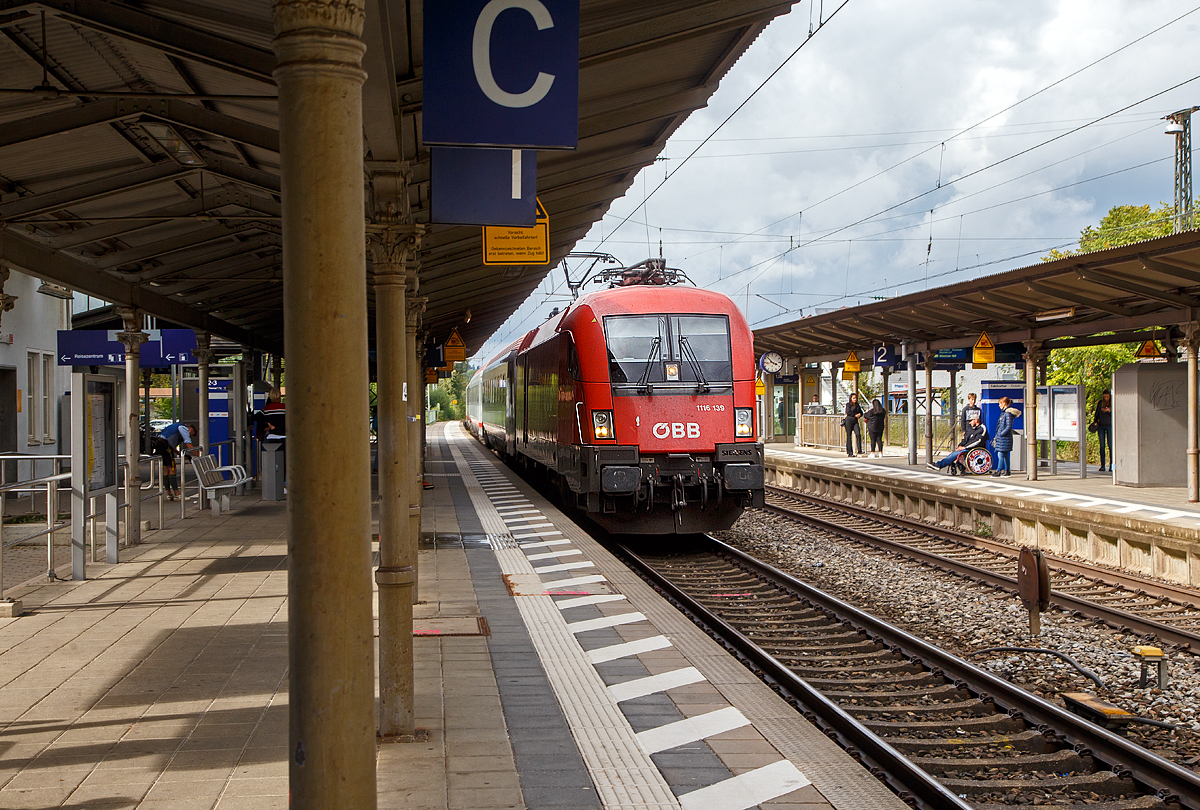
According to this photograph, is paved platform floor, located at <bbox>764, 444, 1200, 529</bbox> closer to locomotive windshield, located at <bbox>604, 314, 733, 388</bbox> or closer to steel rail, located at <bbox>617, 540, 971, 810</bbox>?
locomotive windshield, located at <bbox>604, 314, 733, 388</bbox>

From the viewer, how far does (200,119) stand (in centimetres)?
560

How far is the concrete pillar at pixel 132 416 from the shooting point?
11.3 m

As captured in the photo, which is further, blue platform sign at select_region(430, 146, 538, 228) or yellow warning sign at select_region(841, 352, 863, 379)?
yellow warning sign at select_region(841, 352, 863, 379)

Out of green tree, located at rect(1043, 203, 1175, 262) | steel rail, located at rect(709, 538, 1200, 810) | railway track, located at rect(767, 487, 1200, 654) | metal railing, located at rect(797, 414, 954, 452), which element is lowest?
railway track, located at rect(767, 487, 1200, 654)

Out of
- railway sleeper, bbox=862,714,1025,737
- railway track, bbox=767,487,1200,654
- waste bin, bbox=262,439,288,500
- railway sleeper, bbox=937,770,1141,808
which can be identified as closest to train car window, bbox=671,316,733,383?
railway track, bbox=767,487,1200,654

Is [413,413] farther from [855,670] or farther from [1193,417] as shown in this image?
[1193,417]

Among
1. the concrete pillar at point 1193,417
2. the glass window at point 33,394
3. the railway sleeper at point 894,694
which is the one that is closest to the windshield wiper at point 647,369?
the railway sleeper at point 894,694

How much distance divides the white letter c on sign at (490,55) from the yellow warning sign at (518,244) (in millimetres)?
6890

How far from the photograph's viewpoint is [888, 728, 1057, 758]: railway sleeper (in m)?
5.86

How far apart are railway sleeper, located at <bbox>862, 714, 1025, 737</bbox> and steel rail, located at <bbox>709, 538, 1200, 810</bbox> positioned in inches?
4.0

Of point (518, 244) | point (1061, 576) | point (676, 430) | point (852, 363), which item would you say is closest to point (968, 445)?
point (852, 363)

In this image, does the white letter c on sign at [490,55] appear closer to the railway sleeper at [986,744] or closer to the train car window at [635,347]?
the railway sleeper at [986,744]

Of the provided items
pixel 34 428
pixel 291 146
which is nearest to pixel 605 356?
pixel 291 146

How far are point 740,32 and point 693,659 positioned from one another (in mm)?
4296
